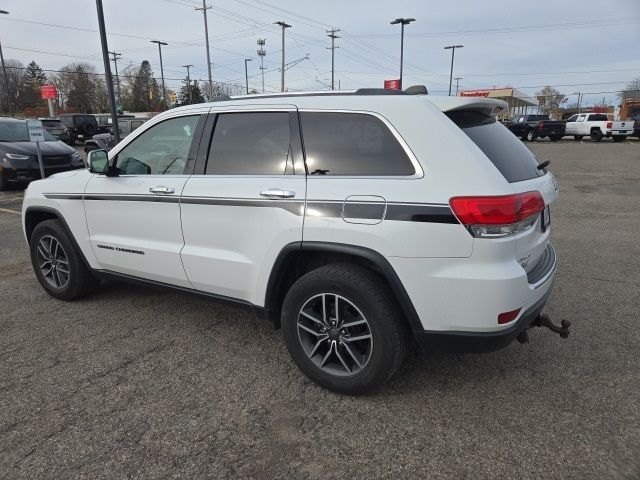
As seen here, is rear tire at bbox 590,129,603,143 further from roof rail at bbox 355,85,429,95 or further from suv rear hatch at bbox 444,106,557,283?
roof rail at bbox 355,85,429,95

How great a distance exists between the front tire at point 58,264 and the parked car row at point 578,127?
30.2 meters

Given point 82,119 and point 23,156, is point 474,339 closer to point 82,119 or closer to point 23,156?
point 23,156

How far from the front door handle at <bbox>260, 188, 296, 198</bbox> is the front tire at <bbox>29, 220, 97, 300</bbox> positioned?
230 cm

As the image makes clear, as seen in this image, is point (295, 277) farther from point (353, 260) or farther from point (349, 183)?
point (349, 183)

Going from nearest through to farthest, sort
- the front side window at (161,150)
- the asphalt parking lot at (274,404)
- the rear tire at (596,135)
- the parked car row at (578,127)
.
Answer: the asphalt parking lot at (274,404)
the front side window at (161,150)
the parked car row at (578,127)
the rear tire at (596,135)

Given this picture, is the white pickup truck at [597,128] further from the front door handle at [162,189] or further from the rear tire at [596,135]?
the front door handle at [162,189]

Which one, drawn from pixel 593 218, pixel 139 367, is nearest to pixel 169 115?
pixel 139 367

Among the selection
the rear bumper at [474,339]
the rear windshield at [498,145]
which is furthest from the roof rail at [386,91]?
the rear bumper at [474,339]

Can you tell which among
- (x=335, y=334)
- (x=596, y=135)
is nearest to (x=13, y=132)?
(x=335, y=334)

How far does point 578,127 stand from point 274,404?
35287 mm

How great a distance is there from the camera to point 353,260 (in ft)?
9.23

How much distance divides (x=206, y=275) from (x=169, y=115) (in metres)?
1.29

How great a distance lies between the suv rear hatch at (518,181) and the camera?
8.16ft

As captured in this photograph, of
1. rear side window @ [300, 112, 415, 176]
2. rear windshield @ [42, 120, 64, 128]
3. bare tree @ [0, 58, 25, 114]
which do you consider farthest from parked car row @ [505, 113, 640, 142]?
bare tree @ [0, 58, 25, 114]
